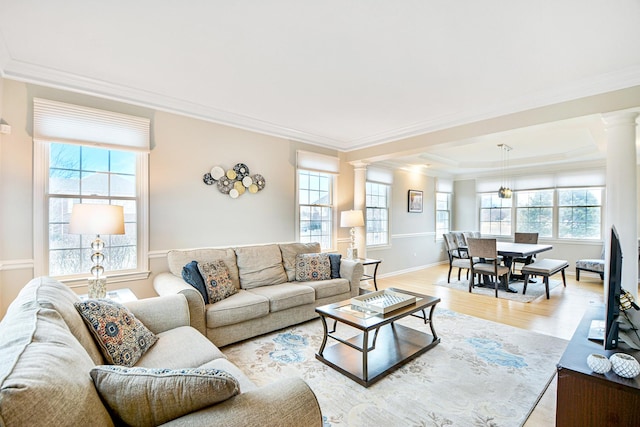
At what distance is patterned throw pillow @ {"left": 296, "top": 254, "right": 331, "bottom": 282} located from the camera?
3932mm

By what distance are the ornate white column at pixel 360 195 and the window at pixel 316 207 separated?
20.5 inches

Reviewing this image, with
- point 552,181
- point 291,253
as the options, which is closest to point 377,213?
point 291,253

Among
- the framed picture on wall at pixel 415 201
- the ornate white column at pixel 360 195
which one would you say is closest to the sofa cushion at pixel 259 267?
the ornate white column at pixel 360 195

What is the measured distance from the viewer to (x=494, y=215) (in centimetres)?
788

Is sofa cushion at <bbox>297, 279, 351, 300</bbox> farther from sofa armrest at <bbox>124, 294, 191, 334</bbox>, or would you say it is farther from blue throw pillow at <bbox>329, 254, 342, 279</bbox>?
sofa armrest at <bbox>124, 294, 191, 334</bbox>

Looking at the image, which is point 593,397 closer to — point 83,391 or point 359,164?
point 83,391

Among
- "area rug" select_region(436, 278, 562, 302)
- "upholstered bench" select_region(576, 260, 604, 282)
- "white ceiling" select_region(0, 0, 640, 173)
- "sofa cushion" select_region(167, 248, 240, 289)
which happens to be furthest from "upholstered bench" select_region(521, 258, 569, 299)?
"sofa cushion" select_region(167, 248, 240, 289)

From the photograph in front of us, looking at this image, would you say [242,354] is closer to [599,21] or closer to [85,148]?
[85,148]

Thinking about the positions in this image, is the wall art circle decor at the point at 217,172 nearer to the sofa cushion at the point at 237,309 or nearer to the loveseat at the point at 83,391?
the sofa cushion at the point at 237,309

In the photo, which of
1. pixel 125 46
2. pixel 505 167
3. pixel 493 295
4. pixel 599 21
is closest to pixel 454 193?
pixel 505 167

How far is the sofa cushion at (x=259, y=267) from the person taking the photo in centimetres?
360

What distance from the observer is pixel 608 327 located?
1.59 metres

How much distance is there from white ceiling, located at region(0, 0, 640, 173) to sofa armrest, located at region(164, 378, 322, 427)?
2190mm

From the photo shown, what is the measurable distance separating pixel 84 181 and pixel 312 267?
2.72 metres
